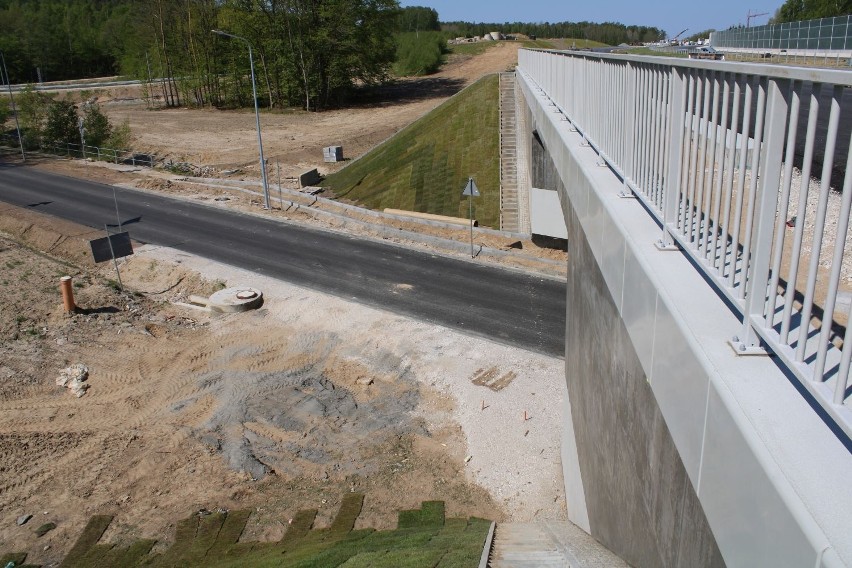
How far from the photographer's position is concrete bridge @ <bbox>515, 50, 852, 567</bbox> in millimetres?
2818

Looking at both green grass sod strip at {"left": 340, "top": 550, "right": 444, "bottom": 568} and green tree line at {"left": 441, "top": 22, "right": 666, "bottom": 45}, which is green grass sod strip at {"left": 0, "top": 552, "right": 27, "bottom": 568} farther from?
green tree line at {"left": 441, "top": 22, "right": 666, "bottom": 45}

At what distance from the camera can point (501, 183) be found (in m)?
30.6

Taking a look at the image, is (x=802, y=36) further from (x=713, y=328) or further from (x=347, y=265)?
(x=713, y=328)

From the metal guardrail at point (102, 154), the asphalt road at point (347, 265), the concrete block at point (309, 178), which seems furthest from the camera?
the metal guardrail at point (102, 154)

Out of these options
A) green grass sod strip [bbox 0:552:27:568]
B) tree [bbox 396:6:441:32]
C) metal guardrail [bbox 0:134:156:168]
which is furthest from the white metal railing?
tree [bbox 396:6:441:32]

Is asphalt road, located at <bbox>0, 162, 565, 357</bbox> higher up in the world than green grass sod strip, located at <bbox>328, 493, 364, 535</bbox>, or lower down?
higher up

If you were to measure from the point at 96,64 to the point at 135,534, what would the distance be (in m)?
117

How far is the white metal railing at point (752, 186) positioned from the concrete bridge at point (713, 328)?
0.6 inches

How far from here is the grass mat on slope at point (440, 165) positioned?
102 ft

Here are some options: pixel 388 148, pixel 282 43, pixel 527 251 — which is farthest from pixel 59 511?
pixel 282 43

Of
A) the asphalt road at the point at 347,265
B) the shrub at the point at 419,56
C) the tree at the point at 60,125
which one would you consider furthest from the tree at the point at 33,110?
the shrub at the point at 419,56

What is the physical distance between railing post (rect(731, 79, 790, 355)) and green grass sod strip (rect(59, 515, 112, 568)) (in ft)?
43.2

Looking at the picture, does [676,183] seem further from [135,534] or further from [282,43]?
[282,43]

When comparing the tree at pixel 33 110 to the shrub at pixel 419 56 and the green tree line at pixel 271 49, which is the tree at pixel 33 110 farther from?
the shrub at pixel 419 56
